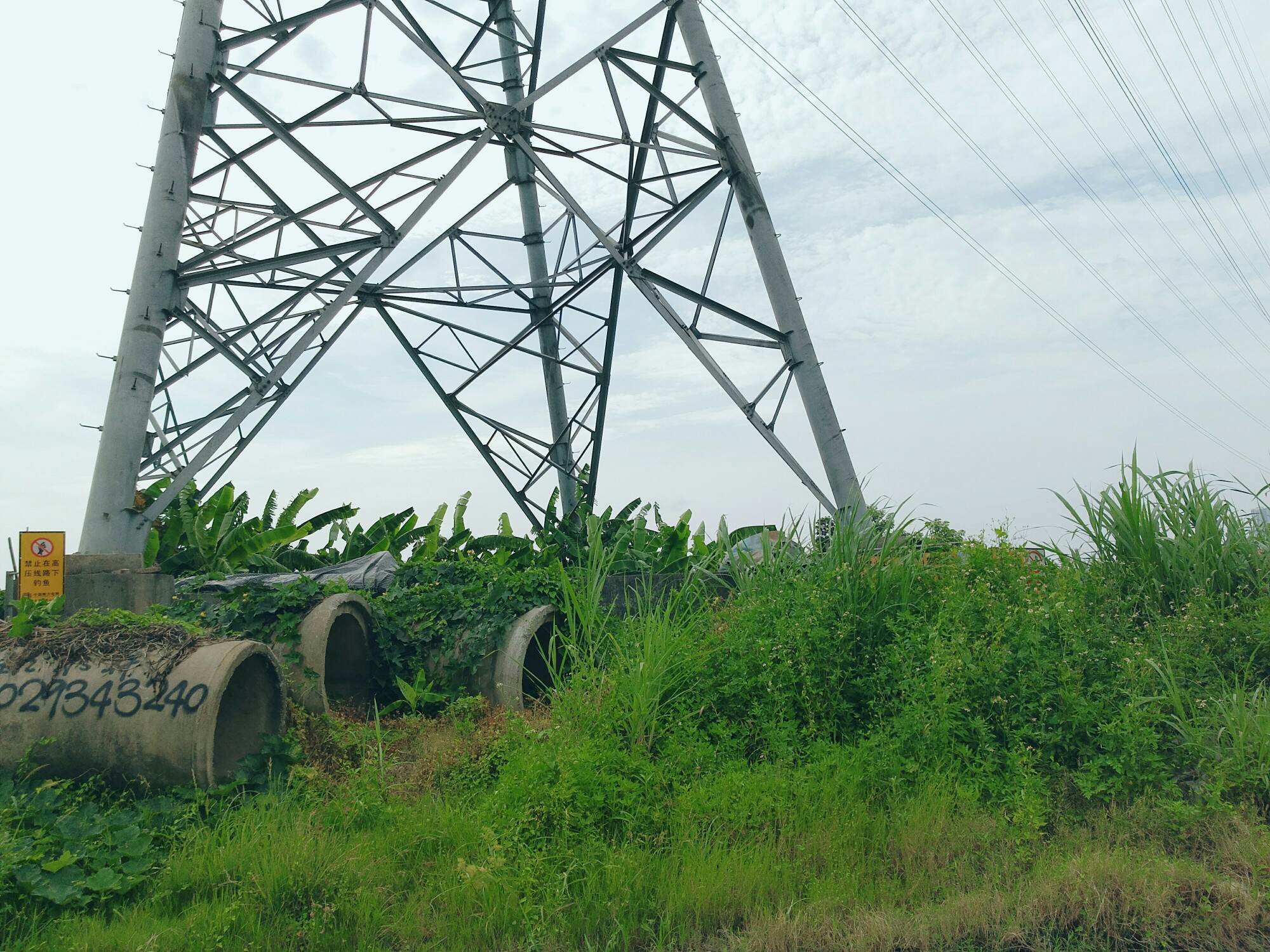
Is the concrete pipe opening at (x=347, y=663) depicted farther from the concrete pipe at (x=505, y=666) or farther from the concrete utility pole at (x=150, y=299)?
the concrete utility pole at (x=150, y=299)

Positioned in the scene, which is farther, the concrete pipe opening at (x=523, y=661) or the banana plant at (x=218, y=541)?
the banana plant at (x=218, y=541)

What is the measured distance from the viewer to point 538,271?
1214cm

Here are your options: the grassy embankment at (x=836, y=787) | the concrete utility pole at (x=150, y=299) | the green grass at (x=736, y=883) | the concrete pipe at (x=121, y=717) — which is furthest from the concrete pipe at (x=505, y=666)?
the concrete utility pole at (x=150, y=299)

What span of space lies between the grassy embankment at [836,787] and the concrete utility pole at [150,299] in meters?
3.50

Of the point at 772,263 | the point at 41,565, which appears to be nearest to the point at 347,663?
the point at 41,565

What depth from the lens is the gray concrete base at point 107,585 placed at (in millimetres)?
6805

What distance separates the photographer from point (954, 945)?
3420 mm

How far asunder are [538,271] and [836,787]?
9235mm

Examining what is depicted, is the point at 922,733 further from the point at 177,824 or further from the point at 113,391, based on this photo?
the point at 113,391

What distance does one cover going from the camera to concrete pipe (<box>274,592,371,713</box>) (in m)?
6.20

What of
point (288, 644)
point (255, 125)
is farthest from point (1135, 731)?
point (255, 125)

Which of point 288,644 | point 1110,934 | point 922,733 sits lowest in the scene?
point 1110,934

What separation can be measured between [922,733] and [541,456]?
783 centimetres

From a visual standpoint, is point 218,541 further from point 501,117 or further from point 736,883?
point 736,883
